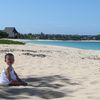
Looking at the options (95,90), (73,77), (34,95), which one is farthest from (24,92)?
(73,77)

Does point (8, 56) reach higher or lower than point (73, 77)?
higher

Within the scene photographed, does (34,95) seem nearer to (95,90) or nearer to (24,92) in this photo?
(24,92)

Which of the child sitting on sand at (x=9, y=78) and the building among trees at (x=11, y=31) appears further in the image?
the building among trees at (x=11, y=31)

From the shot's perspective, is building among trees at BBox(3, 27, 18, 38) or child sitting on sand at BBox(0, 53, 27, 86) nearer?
child sitting on sand at BBox(0, 53, 27, 86)

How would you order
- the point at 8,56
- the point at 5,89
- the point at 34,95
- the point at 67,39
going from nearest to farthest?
1. the point at 34,95
2. the point at 5,89
3. the point at 8,56
4. the point at 67,39

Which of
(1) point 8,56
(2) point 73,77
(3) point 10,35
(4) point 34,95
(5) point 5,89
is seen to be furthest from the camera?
(3) point 10,35

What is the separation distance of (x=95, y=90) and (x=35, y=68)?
4364mm

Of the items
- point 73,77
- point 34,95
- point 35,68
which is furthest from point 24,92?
point 35,68

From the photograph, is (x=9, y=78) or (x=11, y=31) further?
(x=11, y=31)

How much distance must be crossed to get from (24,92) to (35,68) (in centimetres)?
461

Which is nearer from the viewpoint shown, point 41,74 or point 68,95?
point 68,95

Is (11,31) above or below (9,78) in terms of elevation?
above

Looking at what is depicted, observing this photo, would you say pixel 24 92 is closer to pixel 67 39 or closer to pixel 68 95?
pixel 68 95

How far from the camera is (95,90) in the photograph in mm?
7273
